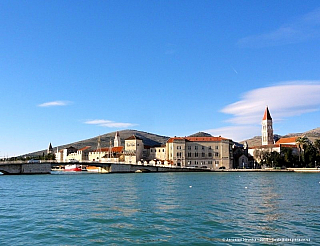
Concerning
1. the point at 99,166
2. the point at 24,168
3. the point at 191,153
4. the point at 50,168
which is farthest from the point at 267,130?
the point at 24,168

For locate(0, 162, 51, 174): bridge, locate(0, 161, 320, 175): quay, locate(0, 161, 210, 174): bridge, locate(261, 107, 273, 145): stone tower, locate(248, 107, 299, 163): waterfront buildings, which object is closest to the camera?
locate(0, 162, 51, 174): bridge

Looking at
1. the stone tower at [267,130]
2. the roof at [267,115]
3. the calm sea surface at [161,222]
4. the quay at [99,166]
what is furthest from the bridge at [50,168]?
the calm sea surface at [161,222]

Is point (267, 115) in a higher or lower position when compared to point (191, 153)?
higher

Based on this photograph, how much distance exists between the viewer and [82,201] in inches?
1195

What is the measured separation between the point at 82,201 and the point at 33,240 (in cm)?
1395

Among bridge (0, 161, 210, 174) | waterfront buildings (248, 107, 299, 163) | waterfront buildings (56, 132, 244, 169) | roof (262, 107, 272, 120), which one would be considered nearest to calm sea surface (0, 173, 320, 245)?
bridge (0, 161, 210, 174)

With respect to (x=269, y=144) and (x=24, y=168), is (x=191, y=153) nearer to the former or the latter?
(x=269, y=144)

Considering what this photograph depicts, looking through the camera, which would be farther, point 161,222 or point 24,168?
point 24,168

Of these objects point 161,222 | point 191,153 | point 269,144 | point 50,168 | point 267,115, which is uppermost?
point 267,115

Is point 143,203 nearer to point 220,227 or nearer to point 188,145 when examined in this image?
point 220,227

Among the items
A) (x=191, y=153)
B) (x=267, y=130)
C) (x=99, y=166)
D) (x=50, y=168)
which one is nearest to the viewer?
(x=50, y=168)

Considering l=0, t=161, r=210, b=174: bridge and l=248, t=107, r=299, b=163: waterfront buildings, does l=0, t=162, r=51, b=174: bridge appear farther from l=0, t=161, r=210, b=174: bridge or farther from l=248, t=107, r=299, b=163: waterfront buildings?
l=248, t=107, r=299, b=163: waterfront buildings

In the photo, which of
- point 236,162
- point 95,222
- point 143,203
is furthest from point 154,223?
point 236,162

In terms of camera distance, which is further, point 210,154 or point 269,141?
point 269,141
